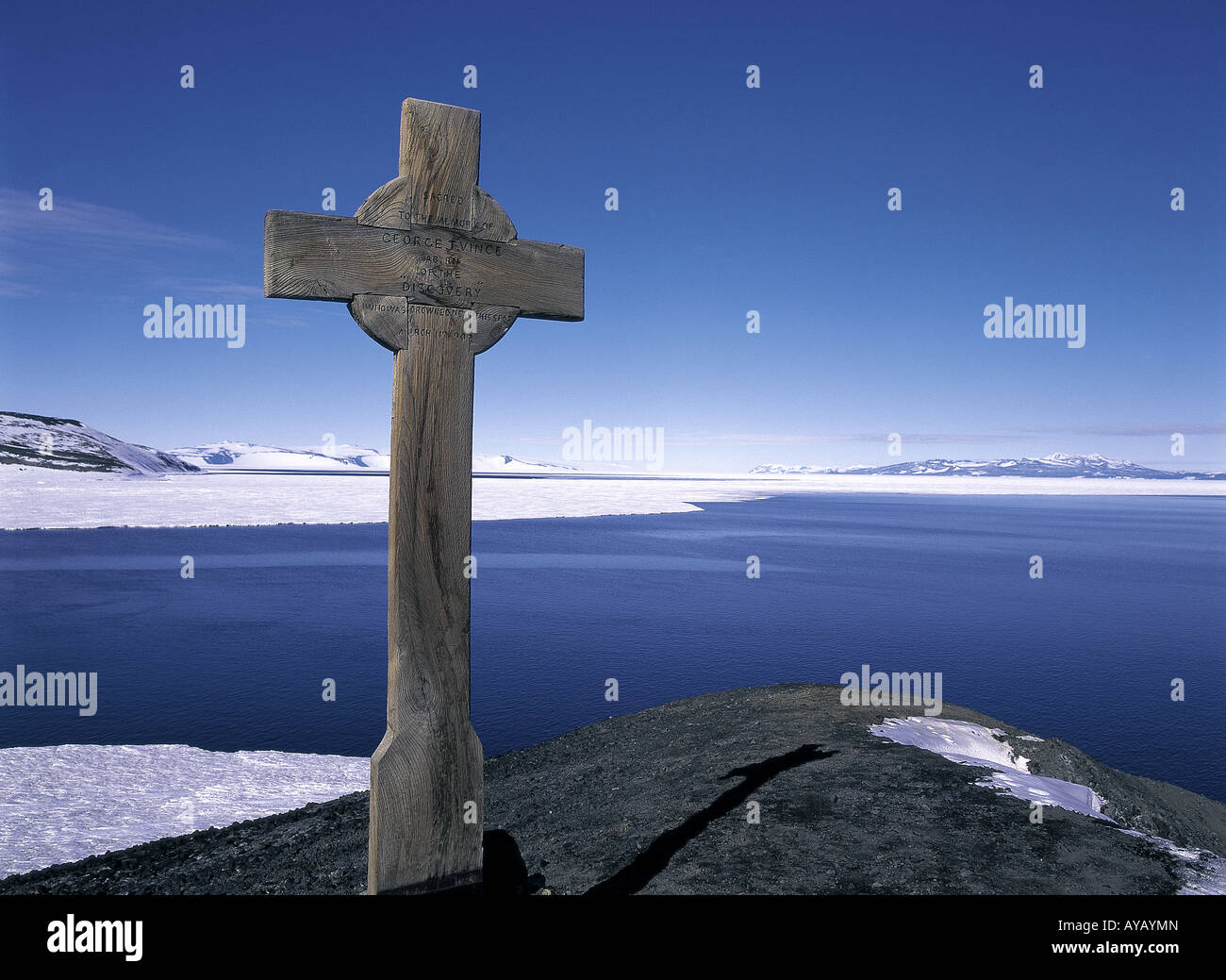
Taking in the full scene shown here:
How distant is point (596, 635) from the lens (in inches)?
981

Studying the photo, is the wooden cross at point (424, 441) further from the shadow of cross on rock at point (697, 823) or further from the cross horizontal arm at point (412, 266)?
the shadow of cross on rock at point (697, 823)

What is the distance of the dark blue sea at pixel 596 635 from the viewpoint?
16.3 metres

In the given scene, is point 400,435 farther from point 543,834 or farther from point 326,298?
point 543,834

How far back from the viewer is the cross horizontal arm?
3452 mm

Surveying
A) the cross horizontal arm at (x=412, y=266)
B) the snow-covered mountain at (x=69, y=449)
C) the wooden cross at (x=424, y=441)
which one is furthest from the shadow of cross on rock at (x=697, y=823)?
the snow-covered mountain at (x=69, y=449)

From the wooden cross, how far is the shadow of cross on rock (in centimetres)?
239

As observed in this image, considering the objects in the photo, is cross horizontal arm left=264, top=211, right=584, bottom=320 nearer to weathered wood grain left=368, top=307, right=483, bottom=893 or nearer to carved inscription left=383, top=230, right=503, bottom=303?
carved inscription left=383, top=230, right=503, bottom=303

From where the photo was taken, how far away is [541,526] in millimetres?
66375

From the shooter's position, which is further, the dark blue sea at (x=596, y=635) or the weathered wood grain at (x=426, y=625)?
the dark blue sea at (x=596, y=635)

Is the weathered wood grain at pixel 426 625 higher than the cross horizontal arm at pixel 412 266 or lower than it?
lower

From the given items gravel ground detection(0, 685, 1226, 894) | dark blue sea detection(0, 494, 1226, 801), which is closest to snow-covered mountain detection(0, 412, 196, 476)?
dark blue sea detection(0, 494, 1226, 801)

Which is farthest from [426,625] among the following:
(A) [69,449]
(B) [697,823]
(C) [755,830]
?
(A) [69,449]

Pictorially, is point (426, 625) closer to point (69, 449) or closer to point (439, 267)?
point (439, 267)
